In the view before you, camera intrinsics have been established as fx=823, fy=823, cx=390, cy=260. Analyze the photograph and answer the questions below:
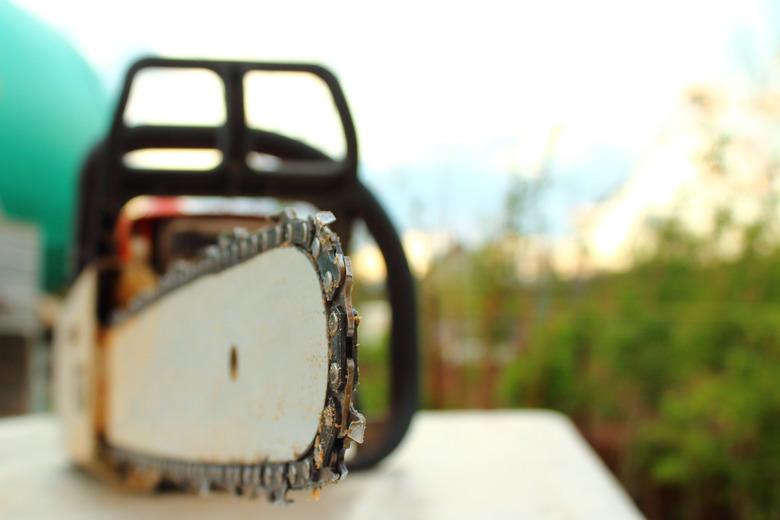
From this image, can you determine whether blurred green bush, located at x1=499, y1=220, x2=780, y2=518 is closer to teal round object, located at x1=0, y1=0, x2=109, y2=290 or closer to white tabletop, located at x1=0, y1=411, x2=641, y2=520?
white tabletop, located at x1=0, y1=411, x2=641, y2=520

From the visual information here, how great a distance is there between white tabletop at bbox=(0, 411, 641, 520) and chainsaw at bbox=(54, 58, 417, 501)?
0.06 metres

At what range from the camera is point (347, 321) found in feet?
1.58

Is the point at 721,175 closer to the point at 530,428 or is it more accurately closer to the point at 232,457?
the point at 530,428

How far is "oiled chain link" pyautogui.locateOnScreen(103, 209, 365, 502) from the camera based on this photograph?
0.49 m

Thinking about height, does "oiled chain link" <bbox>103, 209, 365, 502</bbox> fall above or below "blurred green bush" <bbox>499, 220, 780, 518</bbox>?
above

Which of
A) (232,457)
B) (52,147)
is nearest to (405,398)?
(232,457)

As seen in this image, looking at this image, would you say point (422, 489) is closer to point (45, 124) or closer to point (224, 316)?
Answer: point (224, 316)

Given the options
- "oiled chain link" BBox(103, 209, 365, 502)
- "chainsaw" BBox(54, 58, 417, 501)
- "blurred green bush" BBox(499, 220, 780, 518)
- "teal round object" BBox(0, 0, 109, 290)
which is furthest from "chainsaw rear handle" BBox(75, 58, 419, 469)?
"blurred green bush" BBox(499, 220, 780, 518)

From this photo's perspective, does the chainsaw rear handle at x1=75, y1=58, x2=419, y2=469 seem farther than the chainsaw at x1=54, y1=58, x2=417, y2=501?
Yes

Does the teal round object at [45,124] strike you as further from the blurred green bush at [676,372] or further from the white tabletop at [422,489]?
the blurred green bush at [676,372]

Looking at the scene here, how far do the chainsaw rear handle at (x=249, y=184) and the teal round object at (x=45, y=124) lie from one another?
841 mm

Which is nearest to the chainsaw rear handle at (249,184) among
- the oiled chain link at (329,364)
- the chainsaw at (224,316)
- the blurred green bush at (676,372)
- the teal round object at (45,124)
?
the chainsaw at (224,316)

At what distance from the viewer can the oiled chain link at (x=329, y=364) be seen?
1.60 ft

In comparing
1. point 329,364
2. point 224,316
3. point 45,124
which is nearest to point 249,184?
point 224,316
